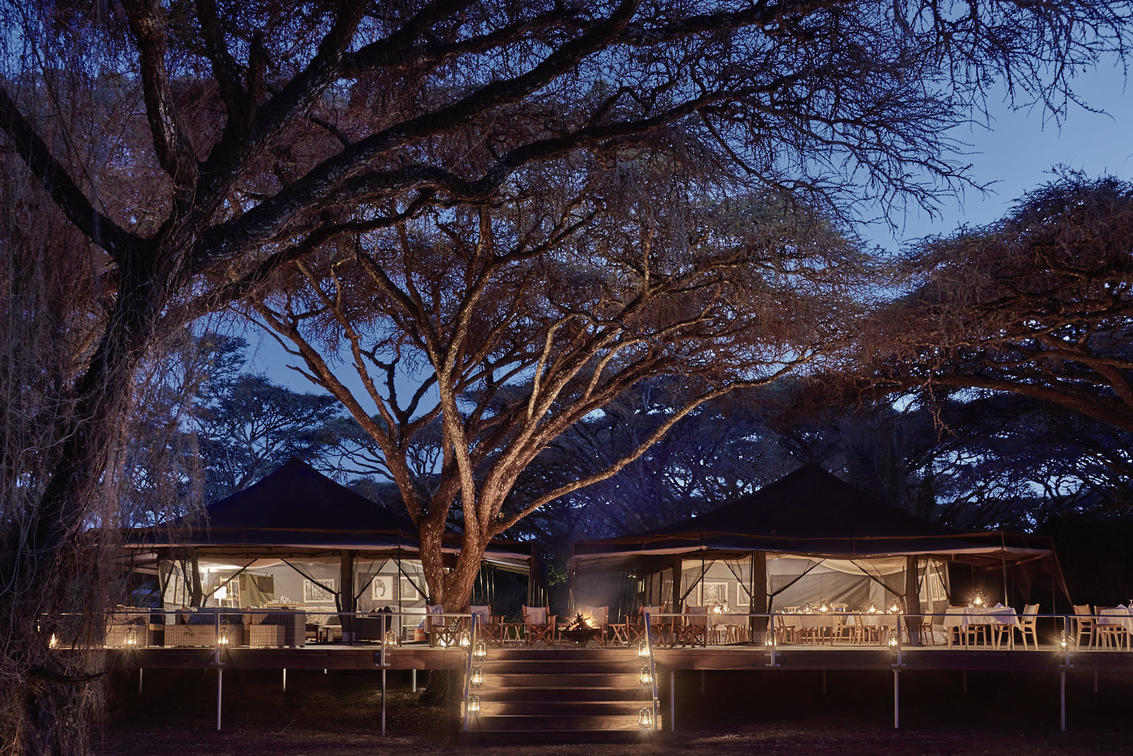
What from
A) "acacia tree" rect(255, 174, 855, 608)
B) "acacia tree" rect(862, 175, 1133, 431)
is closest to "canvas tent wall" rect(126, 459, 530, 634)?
"acacia tree" rect(255, 174, 855, 608)

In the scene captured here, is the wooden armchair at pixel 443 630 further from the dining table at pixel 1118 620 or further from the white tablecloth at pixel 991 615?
the dining table at pixel 1118 620

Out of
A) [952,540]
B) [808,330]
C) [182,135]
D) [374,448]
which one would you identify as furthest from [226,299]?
[374,448]

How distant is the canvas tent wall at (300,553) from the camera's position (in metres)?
17.8

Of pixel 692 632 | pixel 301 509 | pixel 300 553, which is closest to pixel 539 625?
pixel 692 632

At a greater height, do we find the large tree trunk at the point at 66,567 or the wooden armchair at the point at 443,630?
the large tree trunk at the point at 66,567

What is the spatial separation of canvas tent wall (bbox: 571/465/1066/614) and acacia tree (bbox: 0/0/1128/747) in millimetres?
8558

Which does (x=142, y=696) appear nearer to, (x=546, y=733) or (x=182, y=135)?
(x=546, y=733)

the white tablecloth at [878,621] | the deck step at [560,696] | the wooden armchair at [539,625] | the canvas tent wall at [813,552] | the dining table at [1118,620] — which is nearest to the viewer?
the deck step at [560,696]

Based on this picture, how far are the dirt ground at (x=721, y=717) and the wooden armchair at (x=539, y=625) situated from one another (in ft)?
5.43

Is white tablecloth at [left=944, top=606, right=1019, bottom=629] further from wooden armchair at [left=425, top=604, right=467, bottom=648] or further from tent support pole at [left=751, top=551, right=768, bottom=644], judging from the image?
wooden armchair at [left=425, top=604, right=467, bottom=648]

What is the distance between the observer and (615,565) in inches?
937

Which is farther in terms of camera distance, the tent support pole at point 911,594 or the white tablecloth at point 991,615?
the tent support pole at point 911,594

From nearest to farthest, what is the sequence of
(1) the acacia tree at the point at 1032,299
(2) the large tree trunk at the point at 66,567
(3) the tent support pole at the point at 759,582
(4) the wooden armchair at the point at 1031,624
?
(2) the large tree trunk at the point at 66,567 → (1) the acacia tree at the point at 1032,299 → (4) the wooden armchair at the point at 1031,624 → (3) the tent support pole at the point at 759,582

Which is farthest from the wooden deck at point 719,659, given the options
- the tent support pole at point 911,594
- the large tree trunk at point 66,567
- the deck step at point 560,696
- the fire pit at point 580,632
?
the large tree trunk at point 66,567
